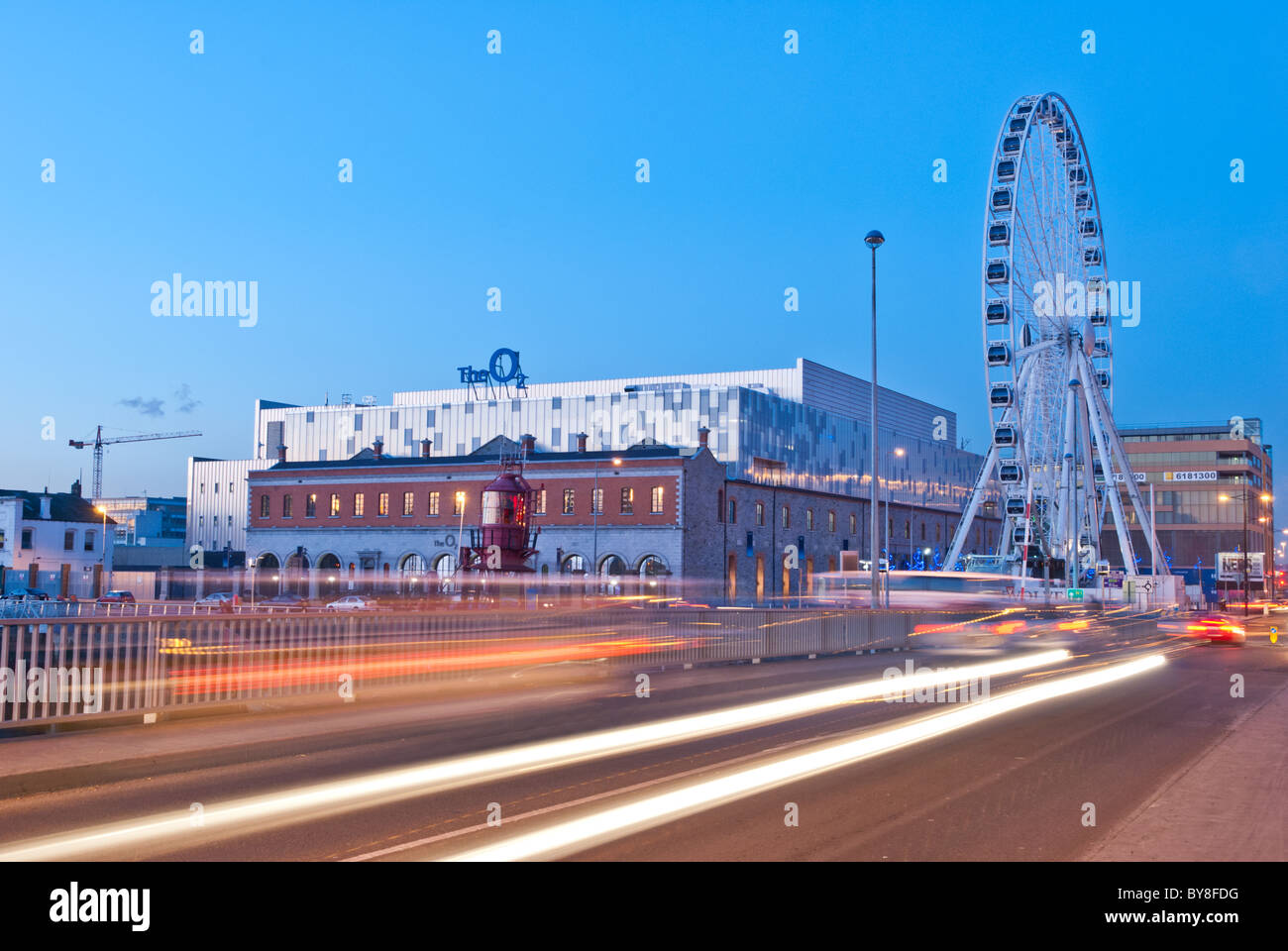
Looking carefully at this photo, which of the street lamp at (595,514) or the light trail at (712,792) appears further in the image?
the street lamp at (595,514)

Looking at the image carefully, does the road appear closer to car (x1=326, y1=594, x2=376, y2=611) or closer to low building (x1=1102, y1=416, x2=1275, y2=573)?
car (x1=326, y1=594, x2=376, y2=611)

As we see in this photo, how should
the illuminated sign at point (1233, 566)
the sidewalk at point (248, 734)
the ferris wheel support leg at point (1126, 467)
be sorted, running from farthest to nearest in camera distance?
the illuminated sign at point (1233, 566)
the ferris wheel support leg at point (1126, 467)
the sidewalk at point (248, 734)

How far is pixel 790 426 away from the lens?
8894cm

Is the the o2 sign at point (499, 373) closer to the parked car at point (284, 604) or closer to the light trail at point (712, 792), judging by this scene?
the parked car at point (284, 604)

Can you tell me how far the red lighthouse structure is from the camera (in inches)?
2687

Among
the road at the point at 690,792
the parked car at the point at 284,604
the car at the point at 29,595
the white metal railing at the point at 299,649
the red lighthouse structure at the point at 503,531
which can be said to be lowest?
the parked car at the point at 284,604

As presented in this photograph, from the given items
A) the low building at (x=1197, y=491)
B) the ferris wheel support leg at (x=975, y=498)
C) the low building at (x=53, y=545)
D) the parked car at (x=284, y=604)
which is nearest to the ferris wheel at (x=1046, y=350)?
the ferris wheel support leg at (x=975, y=498)

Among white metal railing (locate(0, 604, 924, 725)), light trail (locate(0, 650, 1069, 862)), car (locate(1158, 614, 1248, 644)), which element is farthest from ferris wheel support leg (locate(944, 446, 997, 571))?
light trail (locate(0, 650, 1069, 862))

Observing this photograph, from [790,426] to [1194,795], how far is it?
78.3 metres

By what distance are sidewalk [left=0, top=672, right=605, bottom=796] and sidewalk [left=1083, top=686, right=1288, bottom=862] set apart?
976 centimetres

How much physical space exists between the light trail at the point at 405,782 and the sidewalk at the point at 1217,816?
6137mm

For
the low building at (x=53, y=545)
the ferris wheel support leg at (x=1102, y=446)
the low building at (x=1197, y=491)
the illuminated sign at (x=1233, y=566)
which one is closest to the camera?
the ferris wheel support leg at (x=1102, y=446)

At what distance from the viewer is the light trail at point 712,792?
8.88 meters
